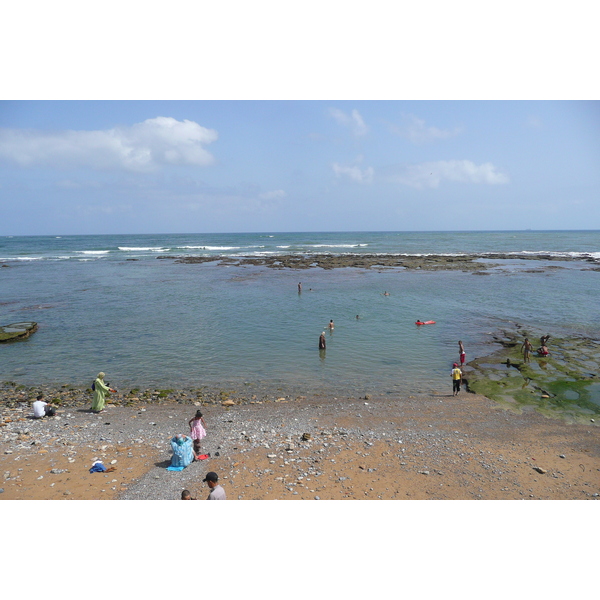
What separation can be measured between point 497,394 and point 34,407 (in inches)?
671

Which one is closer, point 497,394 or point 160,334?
point 497,394

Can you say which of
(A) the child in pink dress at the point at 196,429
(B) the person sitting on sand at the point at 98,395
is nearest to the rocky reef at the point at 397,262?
(B) the person sitting on sand at the point at 98,395

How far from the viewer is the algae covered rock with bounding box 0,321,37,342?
898 inches

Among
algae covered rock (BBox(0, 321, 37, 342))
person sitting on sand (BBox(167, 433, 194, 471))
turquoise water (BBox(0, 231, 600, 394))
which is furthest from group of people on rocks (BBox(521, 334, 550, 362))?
algae covered rock (BBox(0, 321, 37, 342))

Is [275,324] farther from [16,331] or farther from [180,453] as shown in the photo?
[180,453]

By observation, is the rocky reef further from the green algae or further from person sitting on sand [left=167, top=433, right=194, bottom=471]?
person sitting on sand [left=167, top=433, right=194, bottom=471]

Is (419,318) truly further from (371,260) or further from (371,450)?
(371,260)

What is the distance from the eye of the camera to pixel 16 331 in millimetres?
23516

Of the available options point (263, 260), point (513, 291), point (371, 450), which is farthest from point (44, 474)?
point (263, 260)

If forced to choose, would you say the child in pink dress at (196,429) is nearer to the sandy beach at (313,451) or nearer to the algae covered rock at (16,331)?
the sandy beach at (313,451)

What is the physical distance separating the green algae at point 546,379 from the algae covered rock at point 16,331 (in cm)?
2453

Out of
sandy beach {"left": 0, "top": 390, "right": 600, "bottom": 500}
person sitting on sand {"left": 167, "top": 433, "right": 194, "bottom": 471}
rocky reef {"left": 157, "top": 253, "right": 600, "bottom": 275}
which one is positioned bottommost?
sandy beach {"left": 0, "top": 390, "right": 600, "bottom": 500}

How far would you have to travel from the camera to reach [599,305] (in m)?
31.4

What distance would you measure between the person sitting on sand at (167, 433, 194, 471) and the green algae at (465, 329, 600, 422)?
11.4 metres
